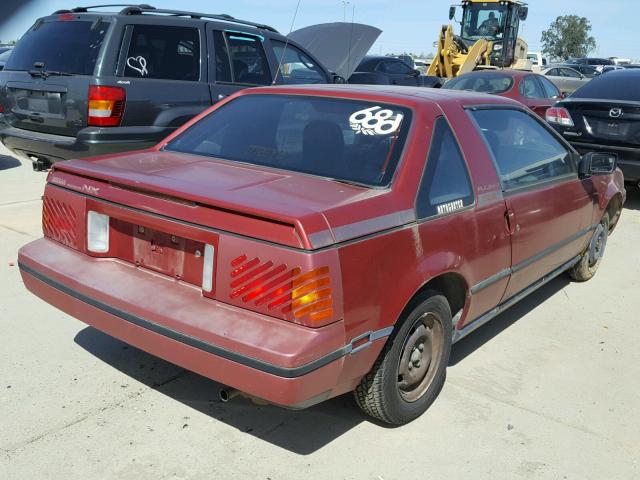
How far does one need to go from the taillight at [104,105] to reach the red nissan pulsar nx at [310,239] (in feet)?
6.58

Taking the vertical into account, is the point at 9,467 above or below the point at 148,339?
below

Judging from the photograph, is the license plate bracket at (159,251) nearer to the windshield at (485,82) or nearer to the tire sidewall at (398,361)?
the tire sidewall at (398,361)

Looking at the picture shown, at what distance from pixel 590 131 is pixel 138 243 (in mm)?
6497

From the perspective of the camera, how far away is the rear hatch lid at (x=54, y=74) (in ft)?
18.7

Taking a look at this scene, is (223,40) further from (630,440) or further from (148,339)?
(630,440)

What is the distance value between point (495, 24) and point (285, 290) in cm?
2161

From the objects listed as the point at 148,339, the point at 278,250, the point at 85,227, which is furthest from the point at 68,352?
the point at 278,250

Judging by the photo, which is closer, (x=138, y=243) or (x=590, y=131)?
(x=138, y=243)

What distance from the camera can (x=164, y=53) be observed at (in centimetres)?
618

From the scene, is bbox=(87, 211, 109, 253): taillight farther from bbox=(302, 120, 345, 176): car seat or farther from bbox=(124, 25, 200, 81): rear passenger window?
bbox=(124, 25, 200, 81): rear passenger window

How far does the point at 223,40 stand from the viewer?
672cm

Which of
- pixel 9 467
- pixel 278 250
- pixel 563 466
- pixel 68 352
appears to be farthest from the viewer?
pixel 68 352

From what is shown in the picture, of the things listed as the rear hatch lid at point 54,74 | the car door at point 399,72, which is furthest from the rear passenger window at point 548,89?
the rear hatch lid at point 54,74

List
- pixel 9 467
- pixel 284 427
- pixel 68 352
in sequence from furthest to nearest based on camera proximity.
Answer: pixel 68 352
pixel 284 427
pixel 9 467
